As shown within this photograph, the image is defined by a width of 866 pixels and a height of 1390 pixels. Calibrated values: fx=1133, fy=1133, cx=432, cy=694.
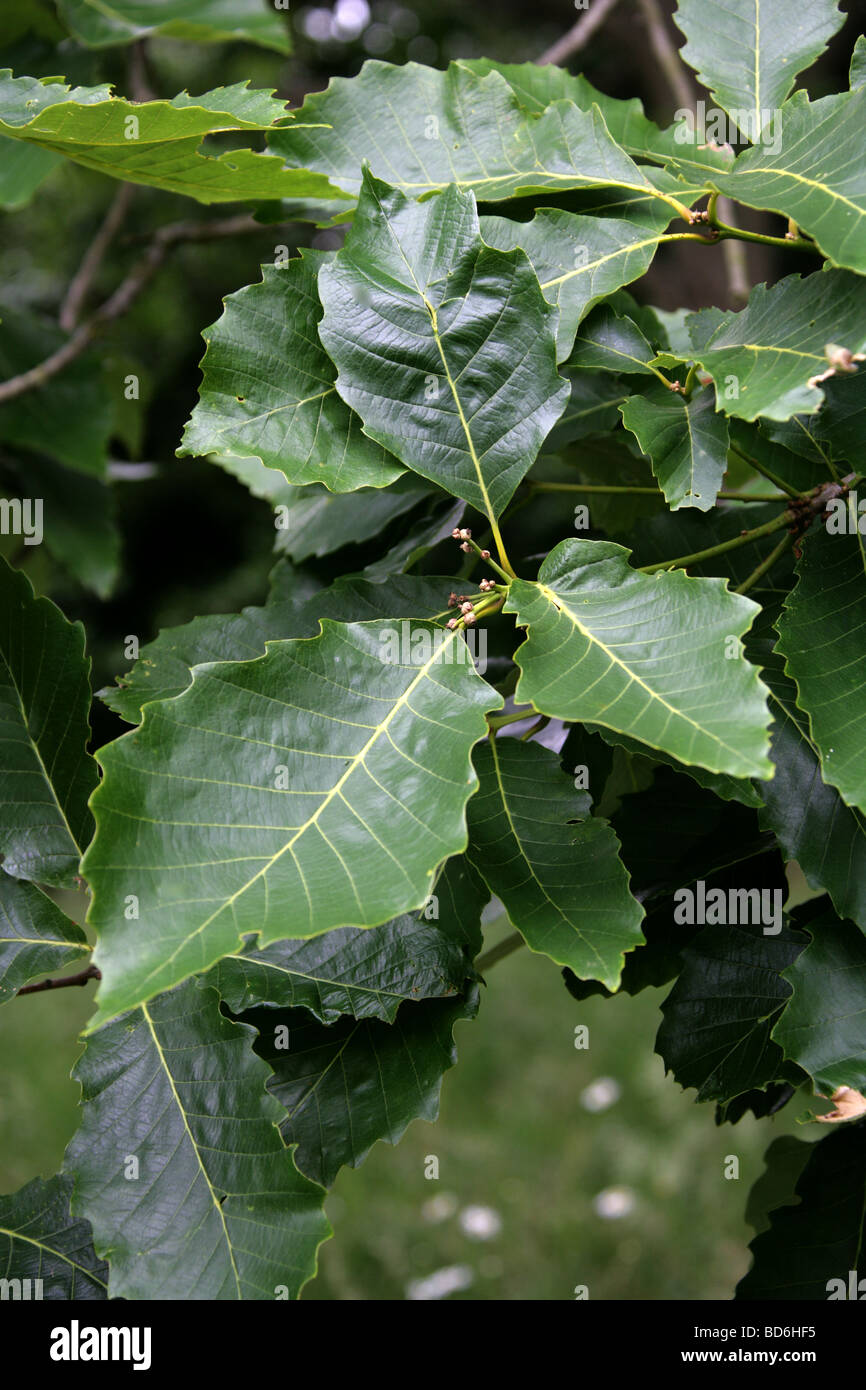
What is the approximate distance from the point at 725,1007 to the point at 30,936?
1.63 ft

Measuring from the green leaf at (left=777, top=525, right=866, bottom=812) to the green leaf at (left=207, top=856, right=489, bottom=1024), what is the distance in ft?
0.81

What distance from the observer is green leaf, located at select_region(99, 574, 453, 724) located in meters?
0.77

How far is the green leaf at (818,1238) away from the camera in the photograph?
82 centimetres

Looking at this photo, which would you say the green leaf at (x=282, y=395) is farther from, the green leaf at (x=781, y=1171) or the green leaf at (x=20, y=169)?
the green leaf at (x=781, y=1171)

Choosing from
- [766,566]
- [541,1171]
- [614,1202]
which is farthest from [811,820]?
[541,1171]

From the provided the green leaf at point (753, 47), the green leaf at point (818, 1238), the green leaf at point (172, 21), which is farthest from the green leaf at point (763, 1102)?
the green leaf at point (172, 21)

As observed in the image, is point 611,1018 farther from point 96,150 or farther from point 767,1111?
point 96,150

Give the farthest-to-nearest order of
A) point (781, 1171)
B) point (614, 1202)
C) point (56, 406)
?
point (614, 1202), point (56, 406), point (781, 1171)

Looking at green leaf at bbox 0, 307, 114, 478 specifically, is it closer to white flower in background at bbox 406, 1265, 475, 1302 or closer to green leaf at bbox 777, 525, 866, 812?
green leaf at bbox 777, 525, 866, 812

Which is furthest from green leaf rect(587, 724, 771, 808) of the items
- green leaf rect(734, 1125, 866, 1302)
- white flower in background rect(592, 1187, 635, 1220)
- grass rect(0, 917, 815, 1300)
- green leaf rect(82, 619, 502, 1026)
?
white flower in background rect(592, 1187, 635, 1220)

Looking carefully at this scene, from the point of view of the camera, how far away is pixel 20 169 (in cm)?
123

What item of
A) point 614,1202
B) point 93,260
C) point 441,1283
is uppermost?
point 93,260

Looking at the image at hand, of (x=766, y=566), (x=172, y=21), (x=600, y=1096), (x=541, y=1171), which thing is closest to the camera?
(x=766, y=566)

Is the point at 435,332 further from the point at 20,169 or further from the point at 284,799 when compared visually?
the point at 20,169
